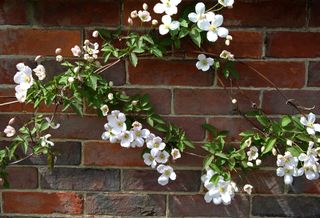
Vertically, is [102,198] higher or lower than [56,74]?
lower

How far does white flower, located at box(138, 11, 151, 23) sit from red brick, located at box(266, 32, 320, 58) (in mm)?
362

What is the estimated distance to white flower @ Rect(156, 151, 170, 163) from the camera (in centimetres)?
151

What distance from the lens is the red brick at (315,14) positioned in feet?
4.68

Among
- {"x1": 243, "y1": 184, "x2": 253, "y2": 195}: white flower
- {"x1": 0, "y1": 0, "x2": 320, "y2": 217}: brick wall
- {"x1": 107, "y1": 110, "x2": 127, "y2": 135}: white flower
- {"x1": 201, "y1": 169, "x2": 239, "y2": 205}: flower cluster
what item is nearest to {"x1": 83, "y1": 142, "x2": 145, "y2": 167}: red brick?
{"x1": 0, "y1": 0, "x2": 320, "y2": 217}: brick wall

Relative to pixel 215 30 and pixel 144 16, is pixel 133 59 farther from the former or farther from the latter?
pixel 215 30

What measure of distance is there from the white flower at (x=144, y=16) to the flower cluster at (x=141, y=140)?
28 centimetres

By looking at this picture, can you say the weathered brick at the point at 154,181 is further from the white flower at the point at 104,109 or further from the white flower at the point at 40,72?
the white flower at the point at 40,72

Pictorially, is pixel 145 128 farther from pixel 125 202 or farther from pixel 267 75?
pixel 267 75

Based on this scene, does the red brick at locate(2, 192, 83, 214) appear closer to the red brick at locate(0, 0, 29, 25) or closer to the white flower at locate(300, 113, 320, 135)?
the red brick at locate(0, 0, 29, 25)

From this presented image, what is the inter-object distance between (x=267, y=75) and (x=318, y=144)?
0.26 m

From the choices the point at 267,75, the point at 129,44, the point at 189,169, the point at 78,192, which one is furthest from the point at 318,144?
the point at 78,192

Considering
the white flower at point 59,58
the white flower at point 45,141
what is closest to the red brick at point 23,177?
the white flower at point 45,141

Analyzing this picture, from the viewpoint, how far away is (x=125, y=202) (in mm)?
1631

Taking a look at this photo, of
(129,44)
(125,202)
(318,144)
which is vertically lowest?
(125,202)
